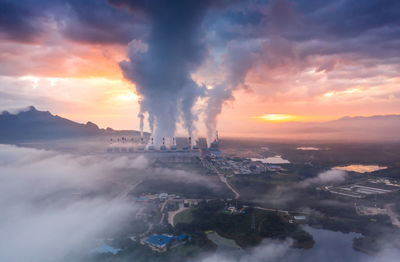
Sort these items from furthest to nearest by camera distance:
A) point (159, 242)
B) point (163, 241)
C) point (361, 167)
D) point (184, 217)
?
point (361, 167)
point (184, 217)
point (163, 241)
point (159, 242)

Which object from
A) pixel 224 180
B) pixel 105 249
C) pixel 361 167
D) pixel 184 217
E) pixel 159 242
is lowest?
pixel 105 249

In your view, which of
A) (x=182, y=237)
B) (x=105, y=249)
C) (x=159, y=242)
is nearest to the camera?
(x=105, y=249)

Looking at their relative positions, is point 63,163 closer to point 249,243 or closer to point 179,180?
point 179,180

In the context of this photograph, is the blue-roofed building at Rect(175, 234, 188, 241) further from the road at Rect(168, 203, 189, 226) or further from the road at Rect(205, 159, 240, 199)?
the road at Rect(205, 159, 240, 199)

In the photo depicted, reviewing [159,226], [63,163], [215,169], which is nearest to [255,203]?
[159,226]

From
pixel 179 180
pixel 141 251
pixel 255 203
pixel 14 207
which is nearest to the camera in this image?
pixel 141 251

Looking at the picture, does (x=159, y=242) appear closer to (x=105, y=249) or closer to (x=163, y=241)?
(x=163, y=241)

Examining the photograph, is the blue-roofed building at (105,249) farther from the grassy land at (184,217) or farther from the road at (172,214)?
the grassy land at (184,217)

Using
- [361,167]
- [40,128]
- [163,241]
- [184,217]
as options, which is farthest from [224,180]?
[40,128]
